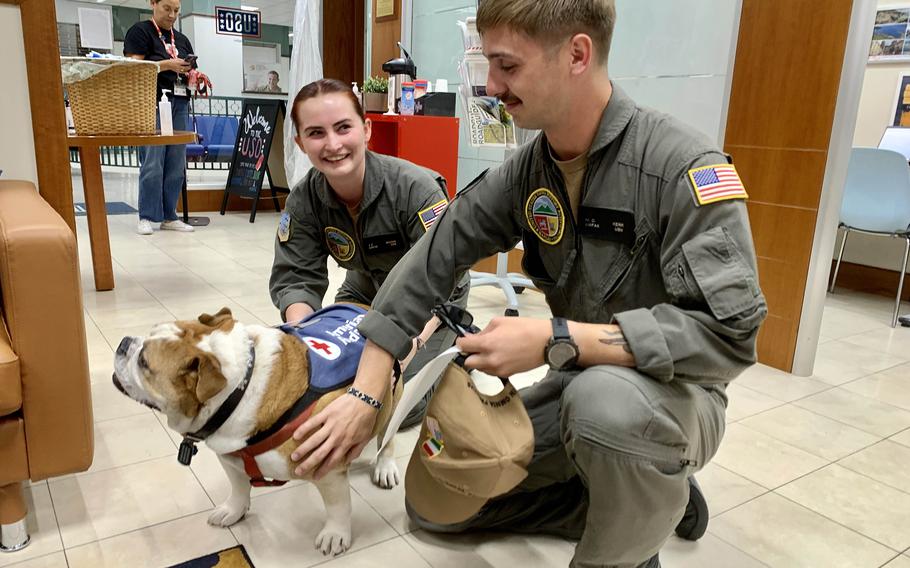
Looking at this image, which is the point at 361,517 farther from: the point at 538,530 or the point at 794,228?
the point at 794,228

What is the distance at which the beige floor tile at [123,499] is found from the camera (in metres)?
1.48

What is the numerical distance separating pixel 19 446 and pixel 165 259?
288cm

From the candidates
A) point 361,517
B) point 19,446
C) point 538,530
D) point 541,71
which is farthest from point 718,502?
point 19,446

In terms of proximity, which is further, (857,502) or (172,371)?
(857,502)

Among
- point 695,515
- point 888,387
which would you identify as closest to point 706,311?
point 695,515

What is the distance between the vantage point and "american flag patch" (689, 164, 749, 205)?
104cm

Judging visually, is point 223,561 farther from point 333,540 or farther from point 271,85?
point 271,85

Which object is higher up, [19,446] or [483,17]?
[483,17]

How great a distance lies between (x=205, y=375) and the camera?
1.13 metres

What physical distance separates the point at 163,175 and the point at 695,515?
4331mm

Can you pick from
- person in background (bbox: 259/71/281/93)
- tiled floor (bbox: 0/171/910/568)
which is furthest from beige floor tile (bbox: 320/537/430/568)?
person in background (bbox: 259/71/281/93)

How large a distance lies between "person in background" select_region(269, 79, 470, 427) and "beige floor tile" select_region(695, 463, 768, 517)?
0.83m

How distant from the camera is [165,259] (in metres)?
4.04

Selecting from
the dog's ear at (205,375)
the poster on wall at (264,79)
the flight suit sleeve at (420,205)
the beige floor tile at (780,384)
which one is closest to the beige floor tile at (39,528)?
the dog's ear at (205,375)
